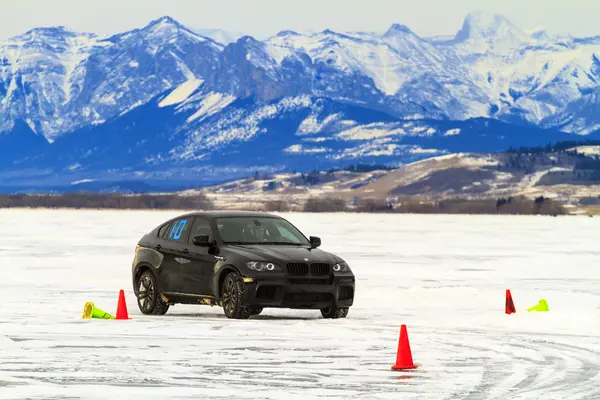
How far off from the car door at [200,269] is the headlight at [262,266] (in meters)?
0.86

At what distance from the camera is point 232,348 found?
17734mm

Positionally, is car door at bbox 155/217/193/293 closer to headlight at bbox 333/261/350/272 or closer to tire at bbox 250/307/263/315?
tire at bbox 250/307/263/315

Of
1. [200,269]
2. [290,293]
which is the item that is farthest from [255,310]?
[200,269]

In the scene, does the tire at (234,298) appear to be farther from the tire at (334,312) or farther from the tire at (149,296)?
the tire at (149,296)

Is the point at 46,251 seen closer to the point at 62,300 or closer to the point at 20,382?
the point at 62,300

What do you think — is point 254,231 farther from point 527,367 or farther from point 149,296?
point 527,367

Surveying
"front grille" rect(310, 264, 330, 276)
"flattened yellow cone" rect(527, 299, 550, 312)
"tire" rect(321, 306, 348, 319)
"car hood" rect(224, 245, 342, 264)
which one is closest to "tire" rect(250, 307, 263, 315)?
"car hood" rect(224, 245, 342, 264)

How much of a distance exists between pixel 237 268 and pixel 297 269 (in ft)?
3.13

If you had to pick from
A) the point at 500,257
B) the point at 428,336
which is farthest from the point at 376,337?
the point at 500,257

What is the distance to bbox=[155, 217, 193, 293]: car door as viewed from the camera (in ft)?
74.8

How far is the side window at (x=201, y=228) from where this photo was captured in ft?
75.5

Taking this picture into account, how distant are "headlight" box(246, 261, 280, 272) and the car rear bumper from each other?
21 cm

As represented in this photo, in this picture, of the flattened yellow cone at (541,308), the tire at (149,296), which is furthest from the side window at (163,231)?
the flattened yellow cone at (541,308)

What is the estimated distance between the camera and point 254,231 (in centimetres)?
2316
